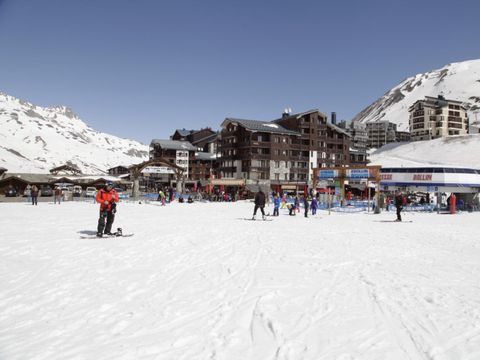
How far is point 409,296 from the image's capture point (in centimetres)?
623

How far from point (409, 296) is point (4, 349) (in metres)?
5.85

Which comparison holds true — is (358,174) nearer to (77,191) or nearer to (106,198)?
(106,198)

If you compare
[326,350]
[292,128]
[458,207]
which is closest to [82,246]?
[326,350]

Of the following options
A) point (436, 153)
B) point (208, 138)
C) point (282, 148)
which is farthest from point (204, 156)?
point (436, 153)

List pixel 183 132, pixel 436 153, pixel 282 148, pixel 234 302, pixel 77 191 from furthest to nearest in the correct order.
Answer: pixel 436 153
pixel 183 132
pixel 282 148
pixel 77 191
pixel 234 302

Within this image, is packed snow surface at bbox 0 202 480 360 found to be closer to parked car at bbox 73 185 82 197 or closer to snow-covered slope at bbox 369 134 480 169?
parked car at bbox 73 185 82 197

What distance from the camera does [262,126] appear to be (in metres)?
68.1

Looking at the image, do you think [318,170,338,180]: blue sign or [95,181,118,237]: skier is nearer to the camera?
[95,181,118,237]: skier

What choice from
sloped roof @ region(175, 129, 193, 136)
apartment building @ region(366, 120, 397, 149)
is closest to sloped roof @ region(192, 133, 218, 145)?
sloped roof @ region(175, 129, 193, 136)

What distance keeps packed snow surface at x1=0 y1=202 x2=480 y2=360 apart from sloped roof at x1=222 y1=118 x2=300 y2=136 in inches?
2214

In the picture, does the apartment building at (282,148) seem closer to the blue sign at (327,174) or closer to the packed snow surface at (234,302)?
the blue sign at (327,174)

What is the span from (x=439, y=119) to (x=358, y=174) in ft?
414

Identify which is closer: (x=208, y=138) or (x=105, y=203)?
(x=105, y=203)

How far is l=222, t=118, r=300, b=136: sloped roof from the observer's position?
217 ft
